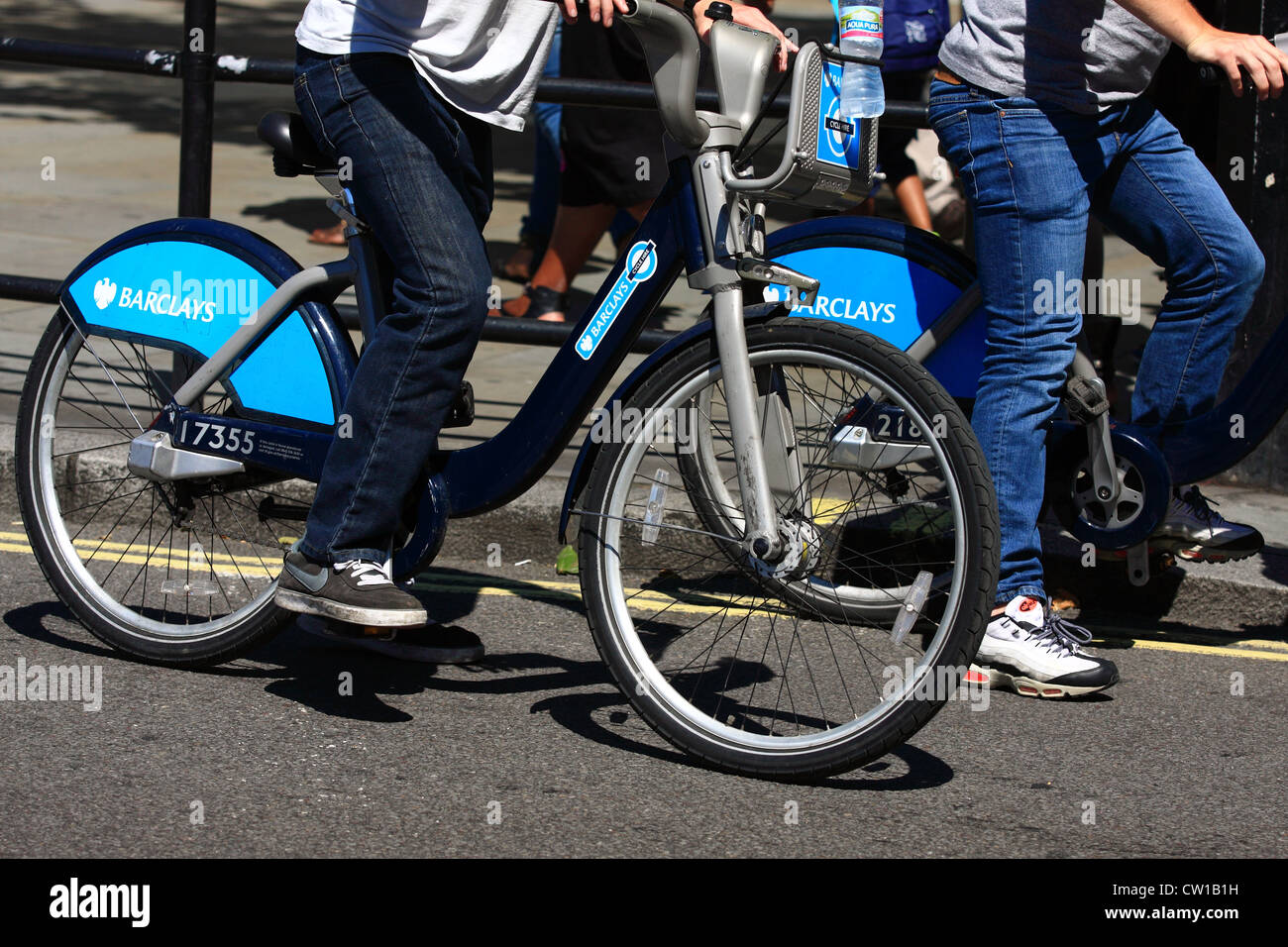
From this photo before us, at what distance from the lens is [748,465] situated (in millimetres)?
3373

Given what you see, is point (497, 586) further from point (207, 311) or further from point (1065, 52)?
point (1065, 52)

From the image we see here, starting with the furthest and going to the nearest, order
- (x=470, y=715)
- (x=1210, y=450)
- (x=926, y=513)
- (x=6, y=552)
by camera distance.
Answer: (x=6, y=552) → (x=926, y=513) → (x=1210, y=450) → (x=470, y=715)

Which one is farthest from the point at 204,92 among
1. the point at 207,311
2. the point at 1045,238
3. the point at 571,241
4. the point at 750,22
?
the point at 1045,238

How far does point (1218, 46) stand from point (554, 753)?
6.48ft

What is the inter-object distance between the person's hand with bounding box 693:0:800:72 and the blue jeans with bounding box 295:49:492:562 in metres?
0.52

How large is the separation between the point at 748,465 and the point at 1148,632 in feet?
5.63

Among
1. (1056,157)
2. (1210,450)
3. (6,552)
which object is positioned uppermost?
(1056,157)

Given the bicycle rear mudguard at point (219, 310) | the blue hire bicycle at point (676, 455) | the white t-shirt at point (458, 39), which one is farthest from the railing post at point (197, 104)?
the white t-shirt at point (458, 39)

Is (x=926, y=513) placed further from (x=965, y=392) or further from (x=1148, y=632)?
(x=1148, y=632)

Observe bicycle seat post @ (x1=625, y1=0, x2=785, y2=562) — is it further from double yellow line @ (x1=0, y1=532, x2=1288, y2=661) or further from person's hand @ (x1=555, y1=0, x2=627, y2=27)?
double yellow line @ (x1=0, y1=532, x2=1288, y2=661)

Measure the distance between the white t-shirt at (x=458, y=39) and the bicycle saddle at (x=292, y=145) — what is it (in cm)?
19

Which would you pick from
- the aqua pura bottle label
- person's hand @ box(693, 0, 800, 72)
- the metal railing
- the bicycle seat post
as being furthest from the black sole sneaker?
the aqua pura bottle label

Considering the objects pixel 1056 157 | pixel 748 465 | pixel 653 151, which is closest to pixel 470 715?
pixel 748 465

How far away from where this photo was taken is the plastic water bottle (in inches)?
132
